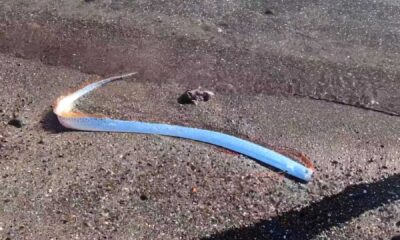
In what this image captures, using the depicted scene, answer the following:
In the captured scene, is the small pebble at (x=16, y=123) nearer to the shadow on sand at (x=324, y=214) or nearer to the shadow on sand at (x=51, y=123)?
the shadow on sand at (x=51, y=123)


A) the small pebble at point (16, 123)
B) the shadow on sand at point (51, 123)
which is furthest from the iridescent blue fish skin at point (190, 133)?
the small pebble at point (16, 123)

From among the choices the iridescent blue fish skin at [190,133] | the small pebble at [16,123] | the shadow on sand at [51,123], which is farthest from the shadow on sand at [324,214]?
the small pebble at [16,123]

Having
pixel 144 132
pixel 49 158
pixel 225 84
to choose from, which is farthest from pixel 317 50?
pixel 49 158

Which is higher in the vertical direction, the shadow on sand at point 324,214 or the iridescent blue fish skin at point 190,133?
the iridescent blue fish skin at point 190,133

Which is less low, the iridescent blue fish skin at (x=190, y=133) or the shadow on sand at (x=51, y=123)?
the iridescent blue fish skin at (x=190, y=133)

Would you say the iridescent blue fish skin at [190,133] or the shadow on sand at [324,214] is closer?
the shadow on sand at [324,214]

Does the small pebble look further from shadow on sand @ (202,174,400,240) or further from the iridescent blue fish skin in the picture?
shadow on sand @ (202,174,400,240)

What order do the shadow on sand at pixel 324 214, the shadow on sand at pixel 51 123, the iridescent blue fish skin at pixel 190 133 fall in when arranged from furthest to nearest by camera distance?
the shadow on sand at pixel 51 123, the iridescent blue fish skin at pixel 190 133, the shadow on sand at pixel 324 214

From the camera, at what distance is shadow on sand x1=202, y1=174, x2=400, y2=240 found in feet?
11.1

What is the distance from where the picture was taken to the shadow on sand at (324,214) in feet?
11.1

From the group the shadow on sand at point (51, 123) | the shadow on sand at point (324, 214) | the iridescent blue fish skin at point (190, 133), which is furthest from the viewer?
the shadow on sand at point (51, 123)

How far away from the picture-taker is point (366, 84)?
471 cm

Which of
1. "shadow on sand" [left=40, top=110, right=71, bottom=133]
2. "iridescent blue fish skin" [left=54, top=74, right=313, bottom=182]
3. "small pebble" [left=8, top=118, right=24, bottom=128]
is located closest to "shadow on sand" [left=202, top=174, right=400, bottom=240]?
"iridescent blue fish skin" [left=54, top=74, right=313, bottom=182]

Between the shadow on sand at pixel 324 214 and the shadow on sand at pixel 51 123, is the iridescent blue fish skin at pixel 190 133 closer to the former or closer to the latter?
the shadow on sand at pixel 51 123
